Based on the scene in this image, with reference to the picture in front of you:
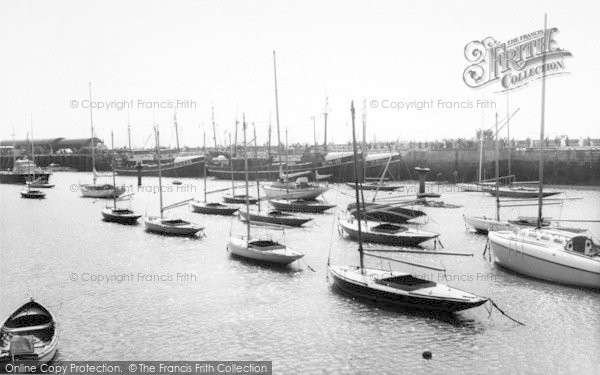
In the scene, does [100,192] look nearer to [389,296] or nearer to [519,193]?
[519,193]

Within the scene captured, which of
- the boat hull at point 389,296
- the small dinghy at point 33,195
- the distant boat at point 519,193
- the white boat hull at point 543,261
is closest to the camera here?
the boat hull at point 389,296

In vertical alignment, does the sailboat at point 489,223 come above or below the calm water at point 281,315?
above

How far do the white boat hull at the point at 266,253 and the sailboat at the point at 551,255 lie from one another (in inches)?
546

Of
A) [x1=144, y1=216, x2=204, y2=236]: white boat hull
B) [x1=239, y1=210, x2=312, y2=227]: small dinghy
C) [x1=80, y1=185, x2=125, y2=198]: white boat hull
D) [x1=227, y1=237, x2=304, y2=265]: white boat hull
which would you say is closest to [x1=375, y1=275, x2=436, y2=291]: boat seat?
[x1=227, y1=237, x2=304, y2=265]: white boat hull

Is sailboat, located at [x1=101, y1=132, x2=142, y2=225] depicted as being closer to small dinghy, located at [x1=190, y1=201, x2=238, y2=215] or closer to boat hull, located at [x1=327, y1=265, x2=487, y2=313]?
small dinghy, located at [x1=190, y1=201, x2=238, y2=215]

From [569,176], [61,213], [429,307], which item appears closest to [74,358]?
[429,307]

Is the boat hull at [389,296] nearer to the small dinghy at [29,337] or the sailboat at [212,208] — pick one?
the small dinghy at [29,337]

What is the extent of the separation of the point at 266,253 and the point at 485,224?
22.3 meters

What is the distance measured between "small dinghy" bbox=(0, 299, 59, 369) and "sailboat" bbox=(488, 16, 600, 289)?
88.4 ft

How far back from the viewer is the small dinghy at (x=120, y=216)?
2421 inches

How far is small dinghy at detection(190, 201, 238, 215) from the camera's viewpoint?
6694 cm

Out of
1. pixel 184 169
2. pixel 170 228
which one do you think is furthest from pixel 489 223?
pixel 184 169

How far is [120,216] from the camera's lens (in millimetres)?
61938

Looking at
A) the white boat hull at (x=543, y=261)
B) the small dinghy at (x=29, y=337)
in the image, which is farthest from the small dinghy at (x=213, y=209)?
the small dinghy at (x=29, y=337)
